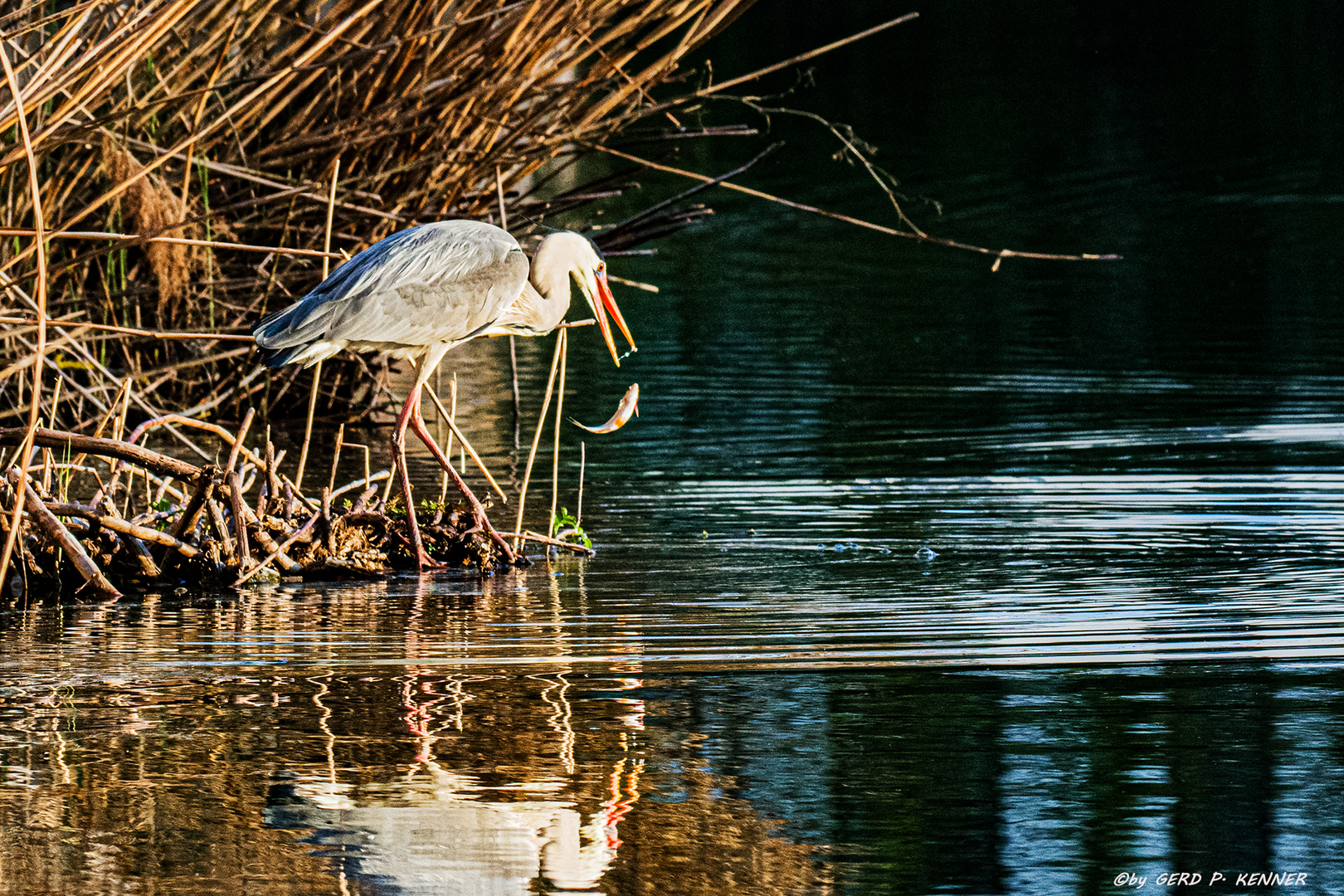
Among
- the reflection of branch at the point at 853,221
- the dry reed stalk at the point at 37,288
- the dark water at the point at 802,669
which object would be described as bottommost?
the dark water at the point at 802,669

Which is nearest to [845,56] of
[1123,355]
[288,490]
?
[1123,355]

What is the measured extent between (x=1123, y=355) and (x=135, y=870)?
10.7 m

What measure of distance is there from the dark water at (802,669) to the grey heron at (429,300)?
0.83 meters

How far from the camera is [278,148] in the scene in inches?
422

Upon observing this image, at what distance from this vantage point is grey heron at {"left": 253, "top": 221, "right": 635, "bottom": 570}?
7625 mm

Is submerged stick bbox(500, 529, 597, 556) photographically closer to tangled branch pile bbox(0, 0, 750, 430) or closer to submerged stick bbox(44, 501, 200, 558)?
submerged stick bbox(44, 501, 200, 558)

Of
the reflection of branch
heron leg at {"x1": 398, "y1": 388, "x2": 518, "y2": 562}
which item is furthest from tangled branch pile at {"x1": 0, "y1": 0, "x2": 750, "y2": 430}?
heron leg at {"x1": 398, "y1": 388, "x2": 518, "y2": 562}

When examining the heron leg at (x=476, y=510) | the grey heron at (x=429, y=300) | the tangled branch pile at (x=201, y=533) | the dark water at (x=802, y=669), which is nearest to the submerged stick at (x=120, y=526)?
the tangled branch pile at (x=201, y=533)

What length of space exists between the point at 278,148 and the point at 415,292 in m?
3.31

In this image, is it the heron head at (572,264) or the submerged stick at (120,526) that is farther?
the heron head at (572,264)

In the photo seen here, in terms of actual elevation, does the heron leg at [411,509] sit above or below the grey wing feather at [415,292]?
below

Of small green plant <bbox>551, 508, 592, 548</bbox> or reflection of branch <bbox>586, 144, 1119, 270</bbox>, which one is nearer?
reflection of branch <bbox>586, 144, 1119, 270</bbox>

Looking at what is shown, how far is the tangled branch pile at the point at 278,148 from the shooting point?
962 centimetres

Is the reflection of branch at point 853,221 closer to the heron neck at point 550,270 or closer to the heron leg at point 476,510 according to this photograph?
the heron neck at point 550,270
